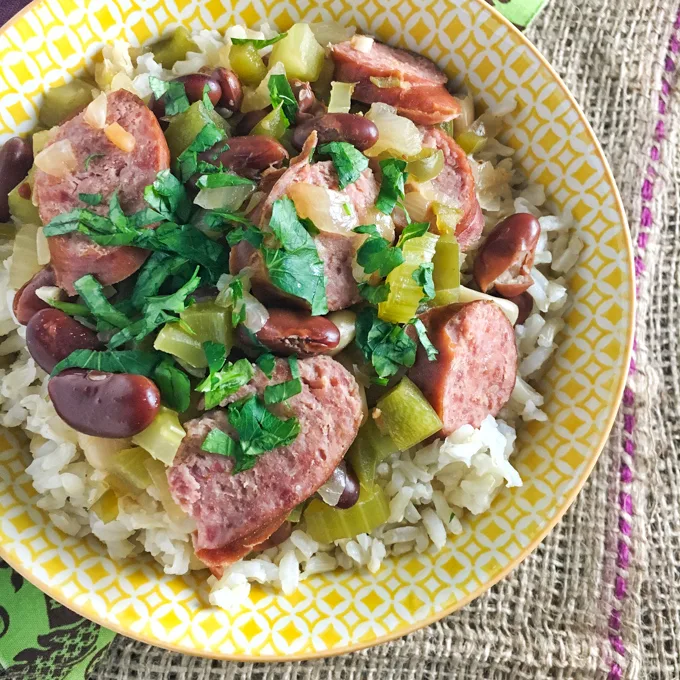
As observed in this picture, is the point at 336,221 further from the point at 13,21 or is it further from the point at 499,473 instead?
the point at 13,21

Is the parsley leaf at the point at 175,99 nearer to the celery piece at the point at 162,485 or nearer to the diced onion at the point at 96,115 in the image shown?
the diced onion at the point at 96,115

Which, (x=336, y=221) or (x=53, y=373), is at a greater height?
(x=336, y=221)

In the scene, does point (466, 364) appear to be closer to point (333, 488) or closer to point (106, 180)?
point (333, 488)

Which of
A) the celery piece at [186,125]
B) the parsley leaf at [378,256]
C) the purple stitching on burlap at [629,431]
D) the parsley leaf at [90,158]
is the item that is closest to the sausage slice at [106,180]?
the parsley leaf at [90,158]

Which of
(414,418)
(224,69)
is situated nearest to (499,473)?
(414,418)

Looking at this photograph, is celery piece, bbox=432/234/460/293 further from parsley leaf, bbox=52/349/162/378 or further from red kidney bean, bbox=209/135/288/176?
parsley leaf, bbox=52/349/162/378

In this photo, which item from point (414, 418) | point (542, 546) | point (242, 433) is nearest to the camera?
point (242, 433)

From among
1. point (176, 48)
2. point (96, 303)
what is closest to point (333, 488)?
point (96, 303)
